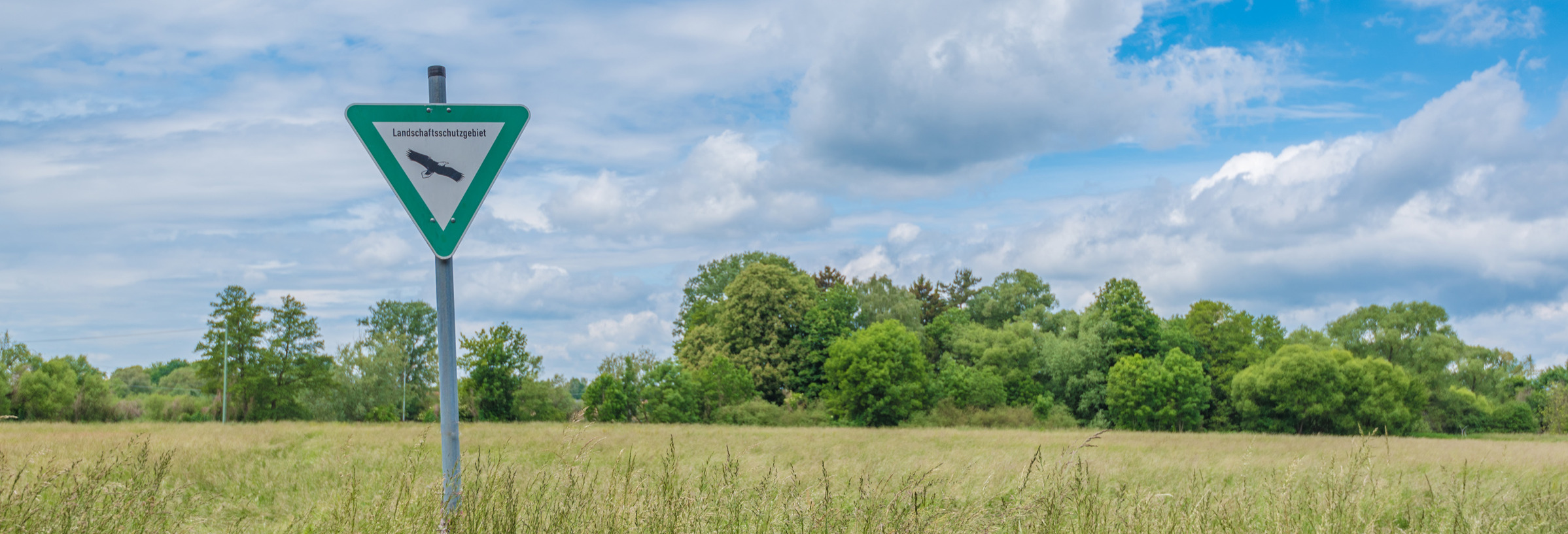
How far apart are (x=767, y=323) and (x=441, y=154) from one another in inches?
1967

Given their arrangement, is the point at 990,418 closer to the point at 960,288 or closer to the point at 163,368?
the point at 960,288

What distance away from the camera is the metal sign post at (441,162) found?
14.4 ft

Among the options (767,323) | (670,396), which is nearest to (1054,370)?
(767,323)

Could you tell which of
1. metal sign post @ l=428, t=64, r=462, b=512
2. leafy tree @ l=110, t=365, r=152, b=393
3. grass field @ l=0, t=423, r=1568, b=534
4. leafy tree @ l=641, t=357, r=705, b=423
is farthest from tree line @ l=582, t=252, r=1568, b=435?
leafy tree @ l=110, t=365, r=152, b=393

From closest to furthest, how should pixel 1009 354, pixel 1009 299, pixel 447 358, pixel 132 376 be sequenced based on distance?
1. pixel 447 358
2. pixel 1009 354
3. pixel 1009 299
4. pixel 132 376

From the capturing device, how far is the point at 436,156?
441cm

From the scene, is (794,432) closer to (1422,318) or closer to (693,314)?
(693,314)

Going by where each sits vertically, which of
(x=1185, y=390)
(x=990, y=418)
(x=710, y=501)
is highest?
(x=710, y=501)

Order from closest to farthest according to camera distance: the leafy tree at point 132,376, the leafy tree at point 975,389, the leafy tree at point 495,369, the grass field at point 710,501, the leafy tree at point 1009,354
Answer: the grass field at point 710,501, the leafy tree at point 495,369, the leafy tree at point 975,389, the leafy tree at point 1009,354, the leafy tree at point 132,376

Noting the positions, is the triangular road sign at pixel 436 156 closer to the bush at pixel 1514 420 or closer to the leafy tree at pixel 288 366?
the leafy tree at pixel 288 366

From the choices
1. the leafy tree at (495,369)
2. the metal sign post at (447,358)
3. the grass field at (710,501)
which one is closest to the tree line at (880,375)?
the leafy tree at (495,369)

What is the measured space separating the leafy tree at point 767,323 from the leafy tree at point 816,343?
386mm

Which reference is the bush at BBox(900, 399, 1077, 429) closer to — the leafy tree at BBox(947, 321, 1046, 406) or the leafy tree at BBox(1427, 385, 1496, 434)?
the leafy tree at BBox(947, 321, 1046, 406)

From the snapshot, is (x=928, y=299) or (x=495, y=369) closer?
(x=495, y=369)
